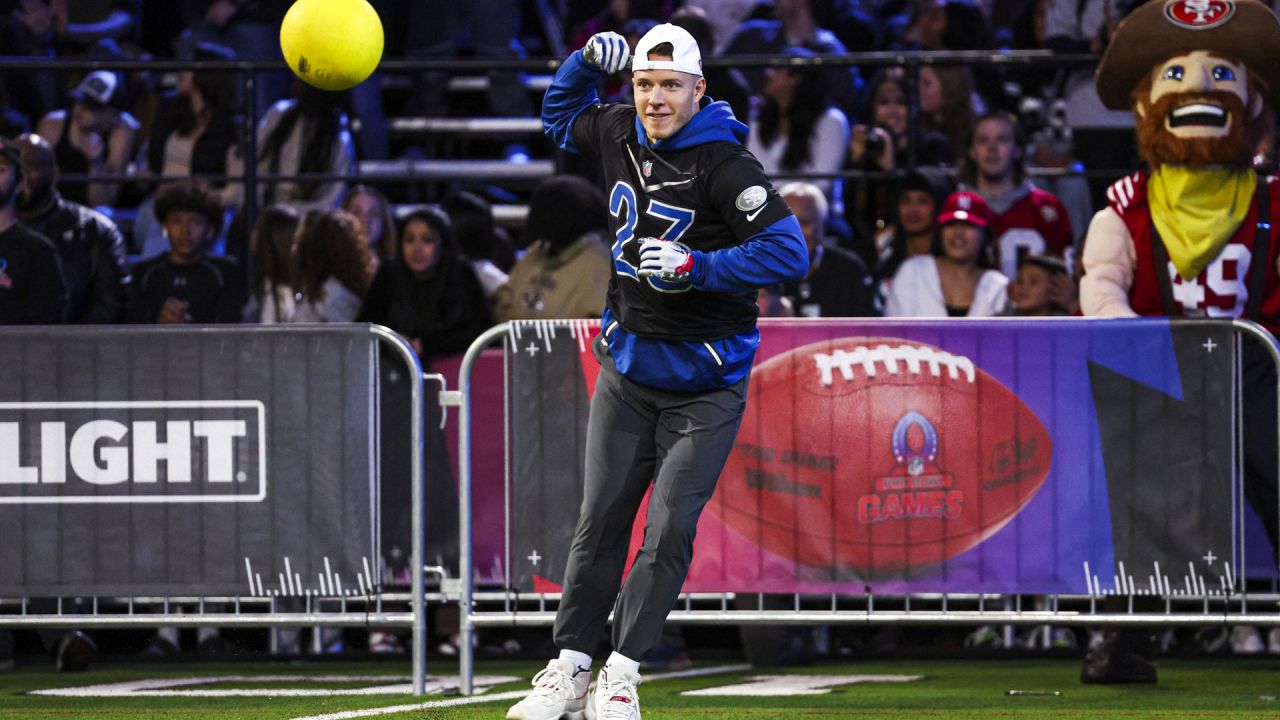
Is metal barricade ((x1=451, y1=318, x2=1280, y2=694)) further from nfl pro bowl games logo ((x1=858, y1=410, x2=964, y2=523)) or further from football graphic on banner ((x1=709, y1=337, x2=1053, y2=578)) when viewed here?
nfl pro bowl games logo ((x1=858, y1=410, x2=964, y2=523))

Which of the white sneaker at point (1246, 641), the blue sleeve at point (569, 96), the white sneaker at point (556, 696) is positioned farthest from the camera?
the white sneaker at point (1246, 641)

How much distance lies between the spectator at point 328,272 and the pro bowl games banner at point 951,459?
272 centimetres

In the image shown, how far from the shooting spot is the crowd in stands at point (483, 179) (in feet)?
31.2

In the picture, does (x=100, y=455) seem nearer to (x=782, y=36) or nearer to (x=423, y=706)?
(x=423, y=706)

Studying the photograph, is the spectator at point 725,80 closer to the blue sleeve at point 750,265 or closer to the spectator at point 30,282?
the spectator at point 30,282

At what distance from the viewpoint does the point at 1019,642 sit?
8.95 m

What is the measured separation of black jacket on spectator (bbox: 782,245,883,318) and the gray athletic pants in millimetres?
3486

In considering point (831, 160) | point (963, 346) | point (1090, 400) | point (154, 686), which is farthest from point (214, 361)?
point (831, 160)

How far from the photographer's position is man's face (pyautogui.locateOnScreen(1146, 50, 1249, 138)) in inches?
314

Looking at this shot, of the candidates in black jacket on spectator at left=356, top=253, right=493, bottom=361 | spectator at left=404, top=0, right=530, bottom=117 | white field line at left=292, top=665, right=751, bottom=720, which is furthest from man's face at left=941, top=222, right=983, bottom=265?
spectator at left=404, top=0, right=530, bottom=117

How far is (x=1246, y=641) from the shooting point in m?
8.70

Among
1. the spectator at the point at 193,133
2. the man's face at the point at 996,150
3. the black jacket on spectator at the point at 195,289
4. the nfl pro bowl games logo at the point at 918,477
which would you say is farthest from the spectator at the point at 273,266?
the nfl pro bowl games logo at the point at 918,477

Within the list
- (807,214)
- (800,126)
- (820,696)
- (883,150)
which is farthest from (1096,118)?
(820,696)

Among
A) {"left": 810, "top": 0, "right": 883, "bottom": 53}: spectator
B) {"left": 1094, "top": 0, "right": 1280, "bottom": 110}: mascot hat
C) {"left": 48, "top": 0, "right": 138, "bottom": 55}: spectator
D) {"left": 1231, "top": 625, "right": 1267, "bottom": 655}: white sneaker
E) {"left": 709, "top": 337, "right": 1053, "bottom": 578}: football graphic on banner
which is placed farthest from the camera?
{"left": 48, "top": 0, "right": 138, "bottom": 55}: spectator
